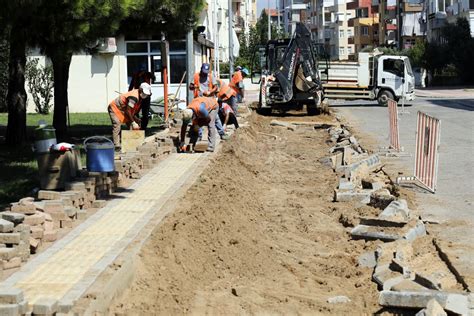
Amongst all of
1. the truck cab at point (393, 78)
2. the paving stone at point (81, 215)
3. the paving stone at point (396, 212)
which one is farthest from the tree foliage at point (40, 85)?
the paving stone at point (396, 212)

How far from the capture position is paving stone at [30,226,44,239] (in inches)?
330

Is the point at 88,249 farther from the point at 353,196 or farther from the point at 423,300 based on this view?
the point at 353,196

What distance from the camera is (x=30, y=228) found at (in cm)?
837

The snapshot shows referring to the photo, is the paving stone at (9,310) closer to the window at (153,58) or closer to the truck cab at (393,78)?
the window at (153,58)

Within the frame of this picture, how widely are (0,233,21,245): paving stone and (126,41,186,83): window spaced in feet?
95.2

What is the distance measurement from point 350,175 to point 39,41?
5829 millimetres

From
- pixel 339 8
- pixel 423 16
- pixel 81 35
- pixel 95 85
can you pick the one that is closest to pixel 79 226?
pixel 81 35

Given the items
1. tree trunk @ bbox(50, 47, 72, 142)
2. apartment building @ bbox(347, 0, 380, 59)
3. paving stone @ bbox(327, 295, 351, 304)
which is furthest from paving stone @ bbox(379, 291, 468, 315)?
apartment building @ bbox(347, 0, 380, 59)

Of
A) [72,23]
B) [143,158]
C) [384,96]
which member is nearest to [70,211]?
[72,23]

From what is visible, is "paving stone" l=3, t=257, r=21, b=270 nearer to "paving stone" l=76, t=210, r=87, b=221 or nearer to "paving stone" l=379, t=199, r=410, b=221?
"paving stone" l=76, t=210, r=87, b=221

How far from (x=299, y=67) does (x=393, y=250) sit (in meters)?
23.7

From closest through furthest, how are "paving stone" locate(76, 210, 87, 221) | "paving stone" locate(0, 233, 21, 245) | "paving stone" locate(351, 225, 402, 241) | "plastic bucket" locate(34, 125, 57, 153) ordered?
"paving stone" locate(0, 233, 21, 245), "paving stone" locate(351, 225, 402, 241), "paving stone" locate(76, 210, 87, 221), "plastic bucket" locate(34, 125, 57, 153)

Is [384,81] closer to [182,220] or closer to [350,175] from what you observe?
[350,175]

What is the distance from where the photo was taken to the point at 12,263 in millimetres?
7465
